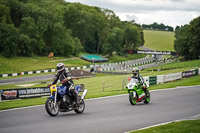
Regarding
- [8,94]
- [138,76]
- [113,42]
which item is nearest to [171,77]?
[8,94]

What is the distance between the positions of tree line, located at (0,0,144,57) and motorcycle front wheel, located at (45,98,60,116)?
6200 cm

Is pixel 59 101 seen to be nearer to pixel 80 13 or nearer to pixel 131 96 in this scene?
pixel 131 96

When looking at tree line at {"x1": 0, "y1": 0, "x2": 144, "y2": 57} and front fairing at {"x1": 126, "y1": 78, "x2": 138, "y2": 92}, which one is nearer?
front fairing at {"x1": 126, "y1": 78, "x2": 138, "y2": 92}

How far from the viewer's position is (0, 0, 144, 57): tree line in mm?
75731

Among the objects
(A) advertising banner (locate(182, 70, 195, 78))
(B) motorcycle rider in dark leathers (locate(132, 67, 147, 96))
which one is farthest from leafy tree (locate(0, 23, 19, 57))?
(B) motorcycle rider in dark leathers (locate(132, 67, 147, 96))

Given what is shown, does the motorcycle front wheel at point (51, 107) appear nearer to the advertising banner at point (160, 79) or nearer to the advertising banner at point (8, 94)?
the advertising banner at point (8, 94)

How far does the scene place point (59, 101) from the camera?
1274cm

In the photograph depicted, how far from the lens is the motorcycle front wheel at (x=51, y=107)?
12141mm

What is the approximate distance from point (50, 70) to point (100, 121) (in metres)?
54.3

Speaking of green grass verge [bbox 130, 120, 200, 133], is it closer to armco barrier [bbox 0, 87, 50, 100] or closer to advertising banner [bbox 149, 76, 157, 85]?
armco barrier [bbox 0, 87, 50, 100]

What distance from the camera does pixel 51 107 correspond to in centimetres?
1237

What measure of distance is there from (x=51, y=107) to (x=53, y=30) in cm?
8182

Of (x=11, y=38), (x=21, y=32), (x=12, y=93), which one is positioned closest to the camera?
(x=12, y=93)

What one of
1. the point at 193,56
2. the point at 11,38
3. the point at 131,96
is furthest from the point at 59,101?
the point at 193,56
